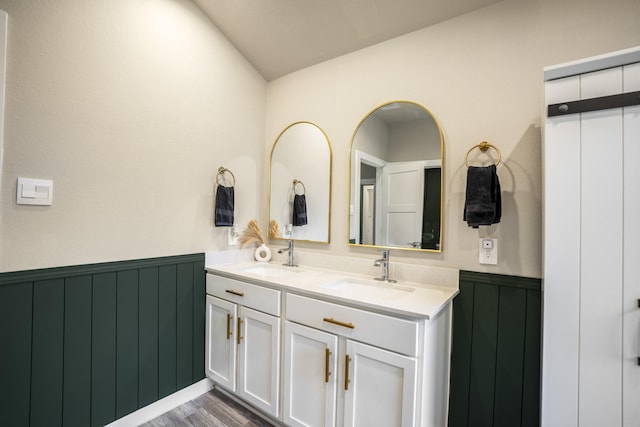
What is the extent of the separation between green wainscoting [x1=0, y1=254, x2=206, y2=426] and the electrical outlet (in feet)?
5.82

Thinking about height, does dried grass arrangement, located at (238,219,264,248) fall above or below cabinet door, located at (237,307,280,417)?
above

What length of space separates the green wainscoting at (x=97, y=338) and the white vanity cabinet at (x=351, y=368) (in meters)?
0.82

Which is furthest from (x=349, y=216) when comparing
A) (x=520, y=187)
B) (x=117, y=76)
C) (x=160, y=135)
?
(x=117, y=76)

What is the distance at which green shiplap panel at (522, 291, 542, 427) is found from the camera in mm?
1406

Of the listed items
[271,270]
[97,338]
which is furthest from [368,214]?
[97,338]

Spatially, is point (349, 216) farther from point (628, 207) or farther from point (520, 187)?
point (628, 207)

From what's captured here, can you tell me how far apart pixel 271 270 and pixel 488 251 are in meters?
1.46

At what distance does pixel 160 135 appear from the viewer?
1.87 m

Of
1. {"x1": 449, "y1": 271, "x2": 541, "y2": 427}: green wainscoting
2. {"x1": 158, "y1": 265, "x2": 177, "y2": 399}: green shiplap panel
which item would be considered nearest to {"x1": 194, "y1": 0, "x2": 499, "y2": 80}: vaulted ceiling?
{"x1": 449, "y1": 271, "x2": 541, "y2": 427}: green wainscoting

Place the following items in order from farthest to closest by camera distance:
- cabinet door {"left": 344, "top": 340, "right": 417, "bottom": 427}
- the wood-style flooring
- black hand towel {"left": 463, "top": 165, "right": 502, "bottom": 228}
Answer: the wood-style flooring → black hand towel {"left": 463, "top": 165, "right": 502, "bottom": 228} → cabinet door {"left": 344, "top": 340, "right": 417, "bottom": 427}

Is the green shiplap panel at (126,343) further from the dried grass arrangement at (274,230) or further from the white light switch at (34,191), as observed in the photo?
the dried grass arrangement at (274,230)

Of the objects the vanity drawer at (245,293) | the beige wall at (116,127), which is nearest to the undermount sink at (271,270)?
the vanity drawer at (245,293)

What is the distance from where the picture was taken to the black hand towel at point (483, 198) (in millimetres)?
1446

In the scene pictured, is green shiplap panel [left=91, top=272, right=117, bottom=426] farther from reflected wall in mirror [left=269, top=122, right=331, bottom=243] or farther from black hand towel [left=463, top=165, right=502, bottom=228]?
black hand towel [left=463, top=165, right=502, bottom=228]
